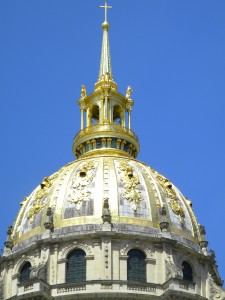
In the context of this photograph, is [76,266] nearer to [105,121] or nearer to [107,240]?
[107,240]

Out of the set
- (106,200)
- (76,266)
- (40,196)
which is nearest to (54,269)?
(76,266)

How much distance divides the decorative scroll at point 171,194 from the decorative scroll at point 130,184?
2.67 m

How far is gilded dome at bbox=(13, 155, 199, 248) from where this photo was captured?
87.4m

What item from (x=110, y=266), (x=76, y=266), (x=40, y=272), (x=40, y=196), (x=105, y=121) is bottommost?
(x=40, y=272)

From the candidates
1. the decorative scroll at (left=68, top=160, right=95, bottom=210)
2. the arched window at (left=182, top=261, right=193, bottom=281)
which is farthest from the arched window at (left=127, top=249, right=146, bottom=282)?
the decorative scroll at (left=68, top=160, right=95, bottom=210)

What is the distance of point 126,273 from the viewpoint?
83750mm

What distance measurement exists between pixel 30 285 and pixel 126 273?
7387mm

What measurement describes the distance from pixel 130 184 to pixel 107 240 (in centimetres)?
683

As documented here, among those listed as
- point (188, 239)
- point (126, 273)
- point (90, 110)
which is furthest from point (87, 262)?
point (90, 110)

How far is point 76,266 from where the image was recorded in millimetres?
84500

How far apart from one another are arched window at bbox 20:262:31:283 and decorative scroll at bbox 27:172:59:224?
4174 mm

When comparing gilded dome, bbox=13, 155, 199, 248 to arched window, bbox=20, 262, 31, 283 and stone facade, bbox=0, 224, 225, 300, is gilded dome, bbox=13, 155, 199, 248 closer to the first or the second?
stone facade, bbox=0, 224, 225, 300

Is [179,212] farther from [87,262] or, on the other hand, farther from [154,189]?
→ [87,262]

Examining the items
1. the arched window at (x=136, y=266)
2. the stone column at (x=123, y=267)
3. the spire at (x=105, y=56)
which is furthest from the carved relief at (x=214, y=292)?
the spire at (x=105, y=56)
